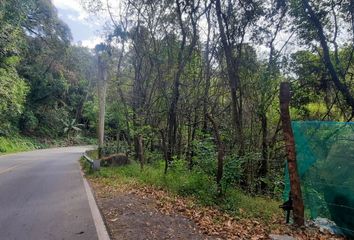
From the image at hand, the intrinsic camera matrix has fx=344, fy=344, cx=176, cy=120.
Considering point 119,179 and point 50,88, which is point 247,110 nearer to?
point 119,179

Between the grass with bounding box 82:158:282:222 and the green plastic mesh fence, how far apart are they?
1.45 meters

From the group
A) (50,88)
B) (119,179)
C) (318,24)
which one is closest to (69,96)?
(50,88)

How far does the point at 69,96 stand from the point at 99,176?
147 feet

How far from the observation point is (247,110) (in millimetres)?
18188

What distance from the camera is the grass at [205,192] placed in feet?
27.7

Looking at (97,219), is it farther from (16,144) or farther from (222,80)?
(16,144)

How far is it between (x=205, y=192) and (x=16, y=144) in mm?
34103

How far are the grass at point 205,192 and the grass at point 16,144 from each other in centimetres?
2358

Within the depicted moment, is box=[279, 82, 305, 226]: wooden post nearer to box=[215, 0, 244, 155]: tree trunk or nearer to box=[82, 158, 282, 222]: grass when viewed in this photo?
box=[82, 158, 282, 222]: grass

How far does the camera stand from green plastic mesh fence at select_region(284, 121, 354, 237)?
6.10 meters

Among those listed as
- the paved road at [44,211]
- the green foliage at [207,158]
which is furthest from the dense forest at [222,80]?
the paved road at [44,211]

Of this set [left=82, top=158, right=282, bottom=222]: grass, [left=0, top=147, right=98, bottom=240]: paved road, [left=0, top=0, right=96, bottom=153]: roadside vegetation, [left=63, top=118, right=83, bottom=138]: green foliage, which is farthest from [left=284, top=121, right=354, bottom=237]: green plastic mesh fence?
[left=63, top=118, right=83, bottom=138]: green foliage

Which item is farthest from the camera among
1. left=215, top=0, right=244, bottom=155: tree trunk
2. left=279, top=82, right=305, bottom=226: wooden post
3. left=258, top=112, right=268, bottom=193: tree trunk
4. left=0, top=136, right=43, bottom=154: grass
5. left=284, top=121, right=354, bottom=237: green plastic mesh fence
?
left=0, top=136, right=43, bottom=154: grass

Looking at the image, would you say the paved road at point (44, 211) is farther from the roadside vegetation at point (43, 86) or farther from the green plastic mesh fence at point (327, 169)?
the roadside vegetation at point (43, 86)
